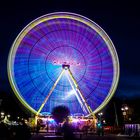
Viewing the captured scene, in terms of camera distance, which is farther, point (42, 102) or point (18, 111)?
point (18, 111)

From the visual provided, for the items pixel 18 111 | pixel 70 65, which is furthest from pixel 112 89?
pixel 18 111

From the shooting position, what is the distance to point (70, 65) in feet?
134

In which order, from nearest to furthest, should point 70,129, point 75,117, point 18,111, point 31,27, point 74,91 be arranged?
point 70,129 < point 31,27 < point 74,91 < point 75,117 < point 18,111

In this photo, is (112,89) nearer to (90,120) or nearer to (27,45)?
(27,45)

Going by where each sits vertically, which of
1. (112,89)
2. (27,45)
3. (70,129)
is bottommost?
(70,129)

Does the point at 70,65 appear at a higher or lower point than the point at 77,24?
lower

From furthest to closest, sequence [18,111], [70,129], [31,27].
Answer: [18,111] < [31,27] < [70,129]

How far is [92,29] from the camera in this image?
1571 inches

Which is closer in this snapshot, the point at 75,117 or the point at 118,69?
the point at 118,69

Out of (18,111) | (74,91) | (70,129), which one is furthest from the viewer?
(18,111)

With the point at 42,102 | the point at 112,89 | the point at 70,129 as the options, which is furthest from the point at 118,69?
the point at 70,129

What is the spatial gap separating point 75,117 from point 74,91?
27.1ft

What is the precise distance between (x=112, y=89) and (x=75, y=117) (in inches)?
430

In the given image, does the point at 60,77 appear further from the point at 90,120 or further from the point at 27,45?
the point at 90,120
